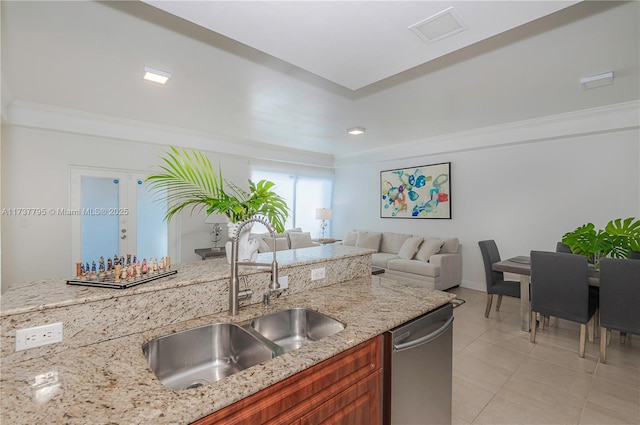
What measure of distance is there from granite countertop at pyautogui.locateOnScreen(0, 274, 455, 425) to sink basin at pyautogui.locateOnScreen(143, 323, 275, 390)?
0.15ft

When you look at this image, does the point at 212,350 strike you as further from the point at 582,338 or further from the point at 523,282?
the point at 523,282

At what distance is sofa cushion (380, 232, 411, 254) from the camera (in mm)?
5618

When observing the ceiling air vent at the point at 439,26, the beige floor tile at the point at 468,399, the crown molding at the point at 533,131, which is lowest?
the beige floor tile at the point at 468,399

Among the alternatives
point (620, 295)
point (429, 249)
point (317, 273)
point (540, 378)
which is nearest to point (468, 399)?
point (540, 378)

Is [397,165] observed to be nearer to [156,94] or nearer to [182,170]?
[156,94]

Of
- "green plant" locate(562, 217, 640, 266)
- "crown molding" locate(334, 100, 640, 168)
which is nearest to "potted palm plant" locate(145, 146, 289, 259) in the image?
"green plant" locate(562, 217, 640, 266)

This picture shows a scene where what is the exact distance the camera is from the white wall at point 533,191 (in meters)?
3.61

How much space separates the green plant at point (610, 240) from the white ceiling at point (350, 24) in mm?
2401

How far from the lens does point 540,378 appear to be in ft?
7.73

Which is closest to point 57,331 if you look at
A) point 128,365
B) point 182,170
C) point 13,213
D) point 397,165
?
point 128,365

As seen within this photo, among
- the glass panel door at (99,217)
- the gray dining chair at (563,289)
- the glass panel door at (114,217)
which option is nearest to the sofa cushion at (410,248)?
the gray dining chair at (563,289)

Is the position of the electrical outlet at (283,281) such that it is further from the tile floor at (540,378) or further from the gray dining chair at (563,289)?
the gray dining chair at (563,289)

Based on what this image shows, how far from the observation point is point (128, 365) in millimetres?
965

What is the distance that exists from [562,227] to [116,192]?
656 centimetres
